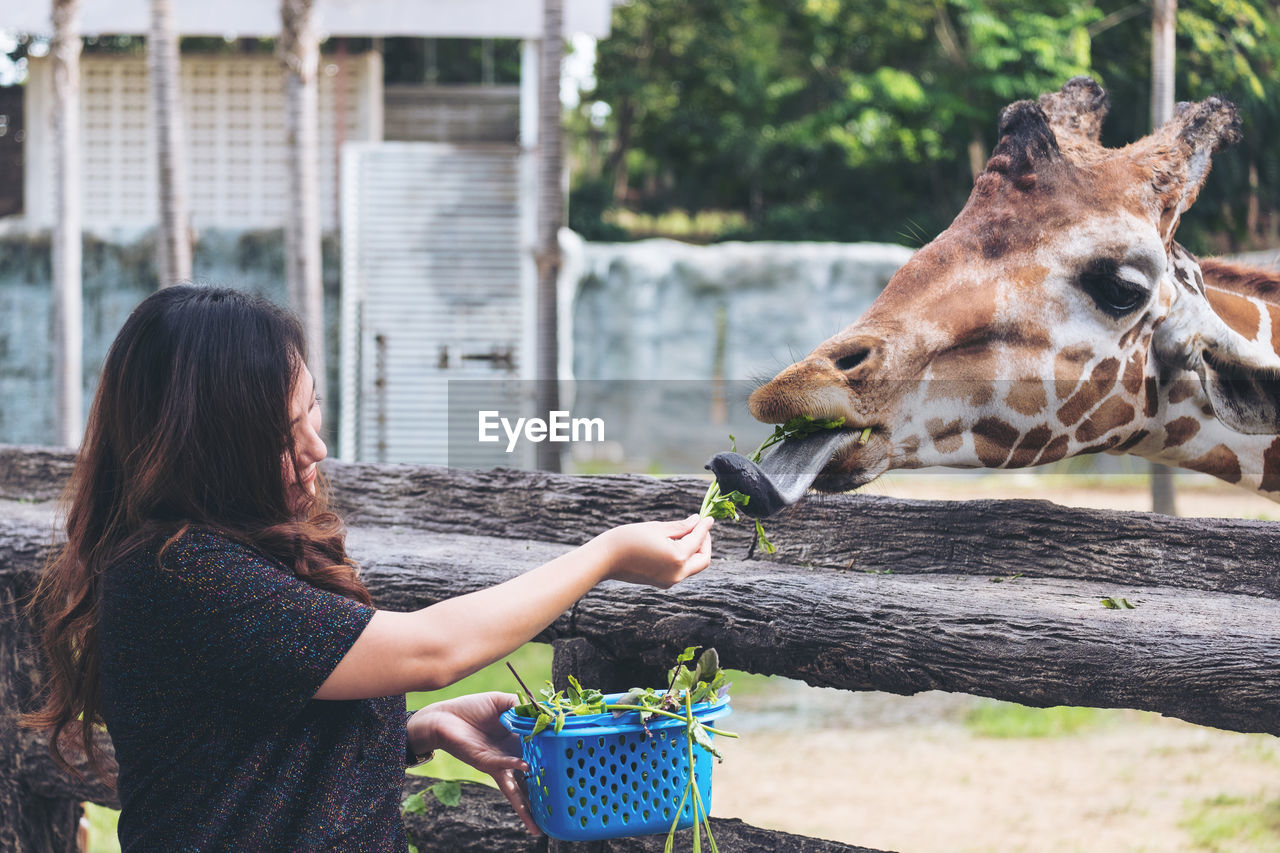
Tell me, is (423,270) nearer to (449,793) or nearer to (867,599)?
(449,793)

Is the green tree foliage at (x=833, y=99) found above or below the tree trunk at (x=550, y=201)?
Answer: above

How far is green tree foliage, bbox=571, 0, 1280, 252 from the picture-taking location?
14539 millimetres

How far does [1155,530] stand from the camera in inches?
85.0

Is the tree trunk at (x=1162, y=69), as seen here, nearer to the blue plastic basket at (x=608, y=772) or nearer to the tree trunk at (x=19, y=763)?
the tree trunk at (x=19, y=763)

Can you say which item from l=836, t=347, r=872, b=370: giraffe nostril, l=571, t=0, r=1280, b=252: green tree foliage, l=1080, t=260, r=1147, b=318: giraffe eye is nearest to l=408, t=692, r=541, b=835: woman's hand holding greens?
l=836, t=347, r=872, b=370: giraffe nostril

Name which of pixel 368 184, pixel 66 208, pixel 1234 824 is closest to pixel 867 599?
pixel 1234 824

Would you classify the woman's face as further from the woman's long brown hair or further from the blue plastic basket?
the blue plastic basket

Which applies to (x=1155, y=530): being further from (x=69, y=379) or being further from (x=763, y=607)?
(x=69, y=379)

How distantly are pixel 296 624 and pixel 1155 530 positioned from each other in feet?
4.87

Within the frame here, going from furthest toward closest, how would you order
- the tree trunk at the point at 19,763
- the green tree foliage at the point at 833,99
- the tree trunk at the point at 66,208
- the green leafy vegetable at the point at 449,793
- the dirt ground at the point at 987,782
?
the green tree foliage at the point at 833,99, the tree trunk at the point at 66,208, the dirt ground at the point at 987,782, the tree trunk at the point at 19,763, the green leafy vegetable at the point at 449,793

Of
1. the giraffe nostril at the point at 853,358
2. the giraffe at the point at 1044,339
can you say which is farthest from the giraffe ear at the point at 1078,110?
the giraffe nostril at the point at 853,358

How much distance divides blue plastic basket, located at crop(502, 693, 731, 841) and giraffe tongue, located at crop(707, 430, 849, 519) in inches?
12.6

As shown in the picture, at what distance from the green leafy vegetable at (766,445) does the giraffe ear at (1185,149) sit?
0.74 meters

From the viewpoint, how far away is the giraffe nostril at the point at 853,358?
2.10 metres
